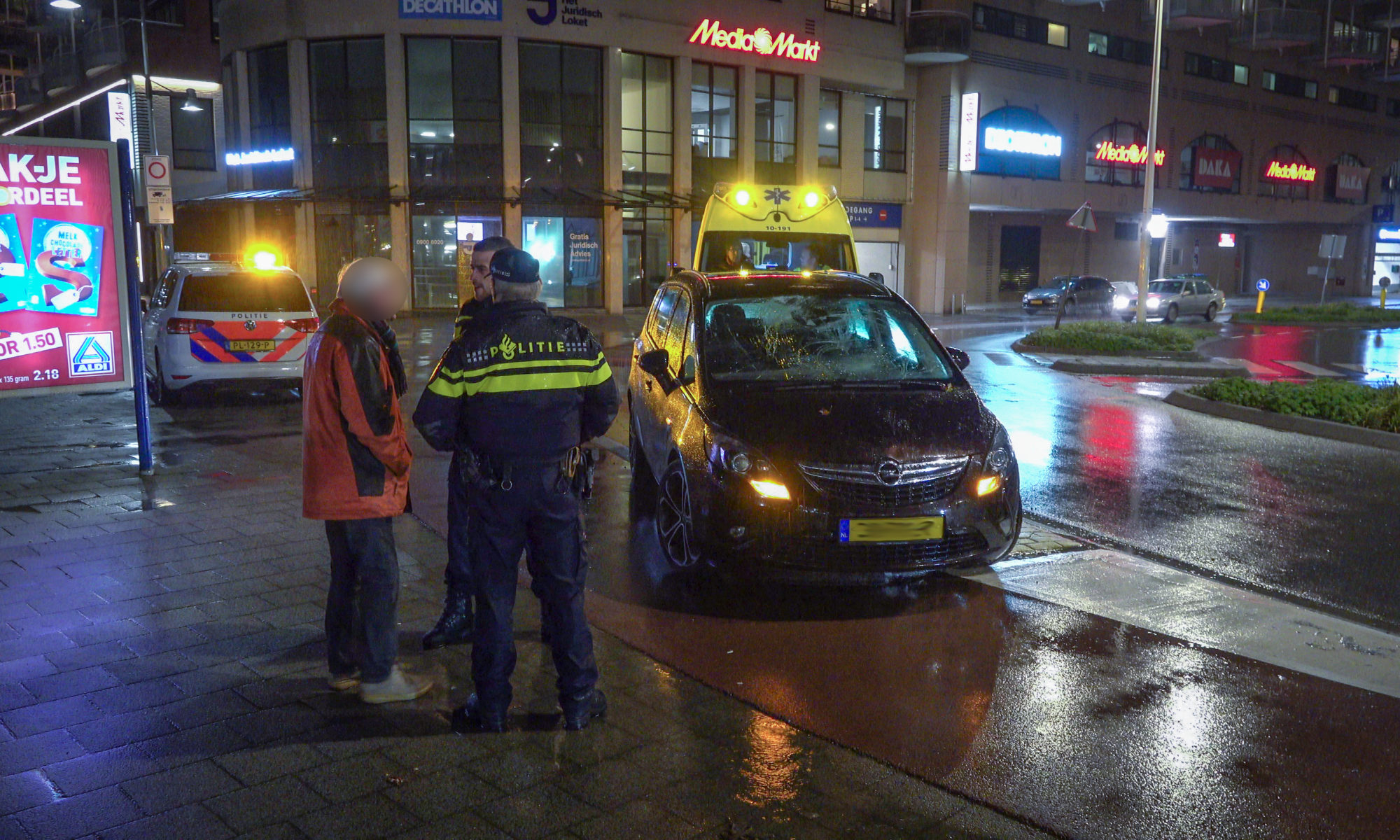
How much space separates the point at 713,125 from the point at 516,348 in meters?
31.6

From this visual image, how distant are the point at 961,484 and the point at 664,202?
28213 millimetres

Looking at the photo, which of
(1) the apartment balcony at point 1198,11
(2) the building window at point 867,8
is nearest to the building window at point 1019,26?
(2) the building window at point 867,8

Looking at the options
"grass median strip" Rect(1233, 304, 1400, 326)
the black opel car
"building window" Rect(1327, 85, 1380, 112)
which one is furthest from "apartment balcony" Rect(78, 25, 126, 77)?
"building window" Rect(1327, 85, 1380, 112)

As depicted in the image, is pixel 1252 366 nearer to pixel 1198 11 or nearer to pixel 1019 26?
pixel 1019 26

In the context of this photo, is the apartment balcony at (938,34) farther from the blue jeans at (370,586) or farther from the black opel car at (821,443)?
the blue jeans at (370,586)

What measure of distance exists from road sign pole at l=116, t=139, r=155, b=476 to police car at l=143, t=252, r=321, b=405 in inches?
153

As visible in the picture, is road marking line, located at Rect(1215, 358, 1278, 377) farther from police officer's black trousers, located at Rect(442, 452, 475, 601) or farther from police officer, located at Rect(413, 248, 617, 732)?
police officer, located at Rect(413, 248, 617, 732)

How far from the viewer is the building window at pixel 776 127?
35.3 metres

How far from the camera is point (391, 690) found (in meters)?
4.56

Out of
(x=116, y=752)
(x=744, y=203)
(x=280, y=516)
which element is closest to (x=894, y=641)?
(x=116, y=752)

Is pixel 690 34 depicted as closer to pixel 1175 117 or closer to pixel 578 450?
pixel 1175 117

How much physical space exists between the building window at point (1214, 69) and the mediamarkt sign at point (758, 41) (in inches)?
833

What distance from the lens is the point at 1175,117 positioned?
1853 inches

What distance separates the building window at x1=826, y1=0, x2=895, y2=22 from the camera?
36.1m
